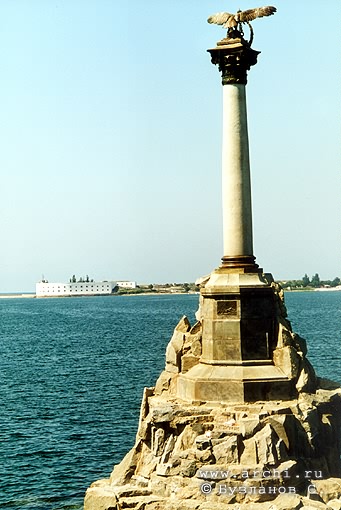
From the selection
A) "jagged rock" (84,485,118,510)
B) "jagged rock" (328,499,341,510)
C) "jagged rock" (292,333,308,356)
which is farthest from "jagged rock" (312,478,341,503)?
"jagged rock" (84,485,118,510)

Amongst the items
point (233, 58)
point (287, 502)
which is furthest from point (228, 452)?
point (233, 58)

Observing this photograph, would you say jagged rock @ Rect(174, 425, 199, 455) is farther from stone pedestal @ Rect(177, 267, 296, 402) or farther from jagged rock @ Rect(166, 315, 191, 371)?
jagged rock @ Rect(166, 315, 191, 371)

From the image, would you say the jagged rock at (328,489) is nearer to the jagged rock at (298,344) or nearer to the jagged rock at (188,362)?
the jagged rock at (298,344)

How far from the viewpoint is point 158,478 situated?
12.2 metres

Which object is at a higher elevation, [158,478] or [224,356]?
[224,356]

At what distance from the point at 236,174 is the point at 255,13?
3.32m

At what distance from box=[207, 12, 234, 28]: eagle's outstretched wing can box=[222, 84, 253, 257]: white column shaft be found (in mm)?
1430

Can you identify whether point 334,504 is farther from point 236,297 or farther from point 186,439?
point 236,297

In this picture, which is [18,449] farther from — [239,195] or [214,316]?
[239,195]

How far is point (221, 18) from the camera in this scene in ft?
47.6

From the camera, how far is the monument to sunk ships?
38.4 feet

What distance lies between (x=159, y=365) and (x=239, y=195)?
83.2 feet

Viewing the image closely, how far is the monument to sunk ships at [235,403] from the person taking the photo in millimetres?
11705

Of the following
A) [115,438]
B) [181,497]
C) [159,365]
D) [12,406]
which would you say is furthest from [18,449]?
[159,365]
